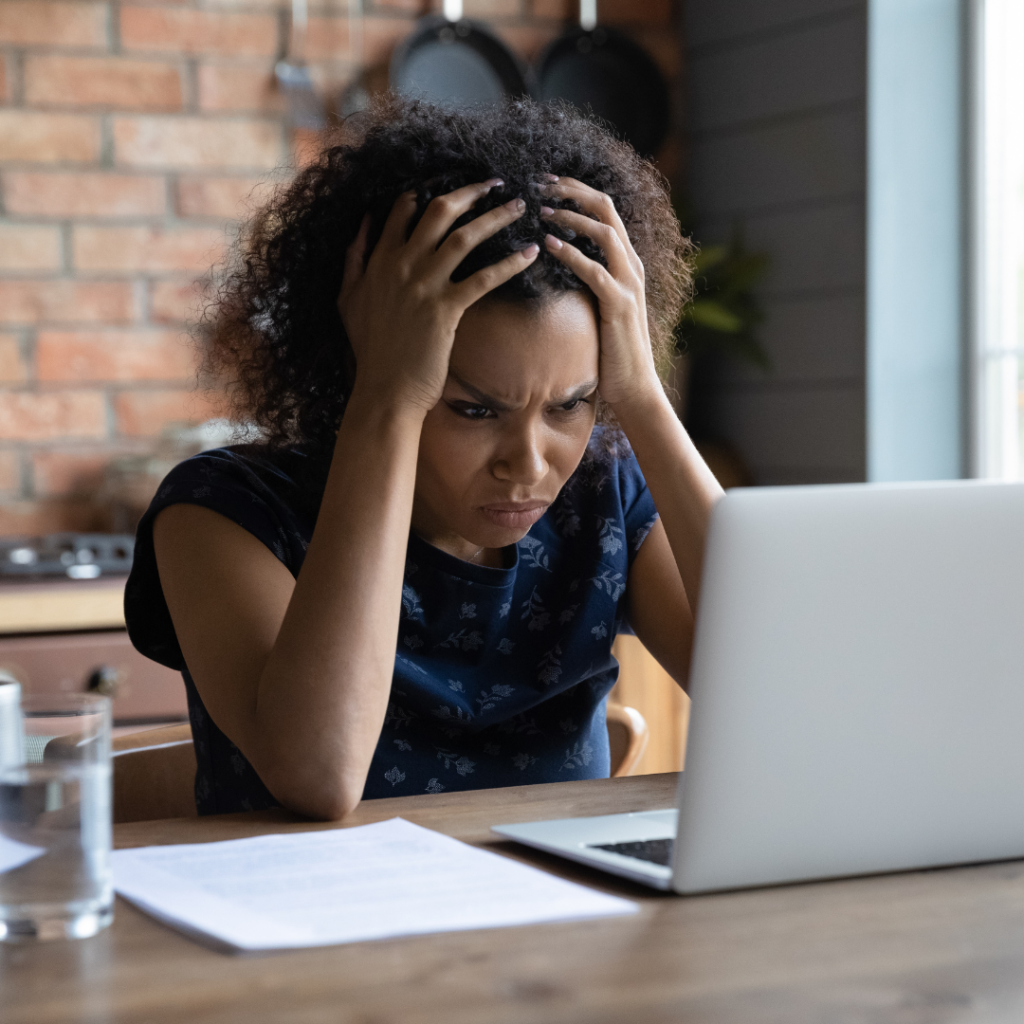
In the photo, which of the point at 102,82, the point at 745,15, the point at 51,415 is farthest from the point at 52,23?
the point at 745,15

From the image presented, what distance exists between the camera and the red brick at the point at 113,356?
244cm

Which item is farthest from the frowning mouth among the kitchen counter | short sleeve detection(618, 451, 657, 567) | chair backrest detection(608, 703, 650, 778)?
the kitchen counter

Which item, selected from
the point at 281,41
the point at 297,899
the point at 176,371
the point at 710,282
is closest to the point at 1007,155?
the point at 710,282

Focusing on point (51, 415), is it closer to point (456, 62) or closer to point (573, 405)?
point (456, 62)

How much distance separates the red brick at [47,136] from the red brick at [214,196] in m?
0.17

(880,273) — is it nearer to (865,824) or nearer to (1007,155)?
(1007,155)

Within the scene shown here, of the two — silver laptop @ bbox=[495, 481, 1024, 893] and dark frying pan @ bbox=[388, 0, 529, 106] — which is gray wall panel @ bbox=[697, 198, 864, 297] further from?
silver laptop @ bbox=[495, 481, 1024, 893]

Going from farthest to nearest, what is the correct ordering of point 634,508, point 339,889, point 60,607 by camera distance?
point 60,607 < point 634,508 < point 339,889

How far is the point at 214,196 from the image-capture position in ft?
8.35

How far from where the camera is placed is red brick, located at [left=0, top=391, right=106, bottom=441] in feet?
7.93

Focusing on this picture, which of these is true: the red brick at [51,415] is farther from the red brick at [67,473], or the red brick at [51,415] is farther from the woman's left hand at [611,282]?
the woman's left hand at [611,282]

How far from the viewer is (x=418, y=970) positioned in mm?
623

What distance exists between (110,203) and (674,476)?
61.7 inches

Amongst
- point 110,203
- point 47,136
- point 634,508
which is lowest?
point 634,508
